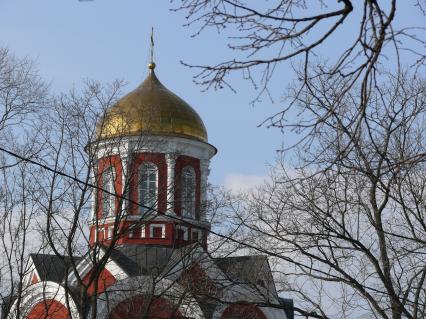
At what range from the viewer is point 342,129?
7.76 meters

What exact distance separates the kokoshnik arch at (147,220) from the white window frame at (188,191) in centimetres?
3

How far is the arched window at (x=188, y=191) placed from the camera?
2450cm

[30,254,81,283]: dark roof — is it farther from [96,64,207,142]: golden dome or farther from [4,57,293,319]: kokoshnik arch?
[96,64,207,142]: golden dome

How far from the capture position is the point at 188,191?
1017 inches

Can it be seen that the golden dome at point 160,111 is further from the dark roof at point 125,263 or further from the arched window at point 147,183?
the dark roof at point 125,263

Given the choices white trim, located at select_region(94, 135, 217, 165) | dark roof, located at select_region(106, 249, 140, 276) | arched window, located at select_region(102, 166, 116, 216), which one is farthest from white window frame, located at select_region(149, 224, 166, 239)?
white trim, located at select_region(94, 135, 217, 165)

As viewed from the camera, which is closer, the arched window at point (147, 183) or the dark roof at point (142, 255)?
the arched window at point (147, 183)

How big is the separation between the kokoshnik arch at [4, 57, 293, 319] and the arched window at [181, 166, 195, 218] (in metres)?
0.03

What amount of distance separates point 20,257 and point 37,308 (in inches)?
271

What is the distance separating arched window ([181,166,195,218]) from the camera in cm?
2450

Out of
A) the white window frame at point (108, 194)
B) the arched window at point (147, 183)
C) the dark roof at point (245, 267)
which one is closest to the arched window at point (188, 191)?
the arched window at point (147, 183)

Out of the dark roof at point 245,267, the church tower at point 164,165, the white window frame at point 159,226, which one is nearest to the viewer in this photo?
the dark roof at point 245,267

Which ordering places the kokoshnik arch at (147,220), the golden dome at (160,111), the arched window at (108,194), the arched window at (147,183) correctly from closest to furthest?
the arched window at (108,194)
the kokoshnik arch at (147,220)
the arched window at (147,183)
the golden dome at (160,111)

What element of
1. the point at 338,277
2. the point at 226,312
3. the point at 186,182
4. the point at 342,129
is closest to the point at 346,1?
the point at 342,129
